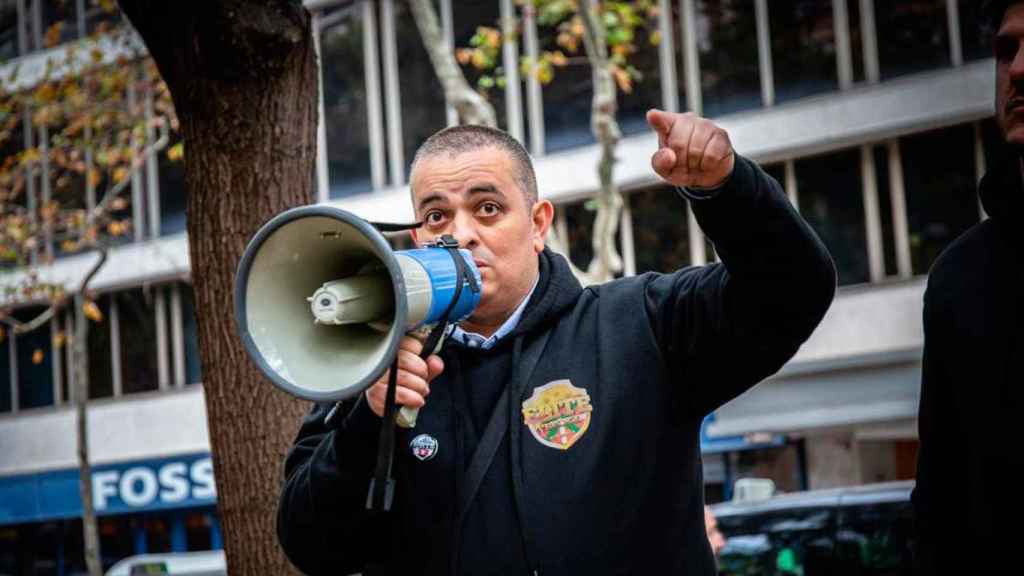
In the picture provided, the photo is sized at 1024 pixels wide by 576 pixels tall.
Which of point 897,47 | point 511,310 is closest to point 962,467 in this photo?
point 511,310

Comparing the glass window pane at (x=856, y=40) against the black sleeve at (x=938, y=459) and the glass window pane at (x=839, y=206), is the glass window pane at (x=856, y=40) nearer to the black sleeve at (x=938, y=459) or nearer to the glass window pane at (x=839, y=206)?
the glass window pane at (x=839, y=206)

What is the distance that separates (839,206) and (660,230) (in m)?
2.27

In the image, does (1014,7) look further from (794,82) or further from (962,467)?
(794,82)

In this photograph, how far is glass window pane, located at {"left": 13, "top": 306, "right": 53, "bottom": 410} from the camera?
75.7 feet

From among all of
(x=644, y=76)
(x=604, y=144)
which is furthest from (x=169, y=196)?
(x=604, y=144)

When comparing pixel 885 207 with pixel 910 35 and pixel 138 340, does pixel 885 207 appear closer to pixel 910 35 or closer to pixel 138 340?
pixel 910 35

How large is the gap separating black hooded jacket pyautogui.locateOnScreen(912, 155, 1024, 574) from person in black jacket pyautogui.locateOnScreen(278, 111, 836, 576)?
39 centimetres

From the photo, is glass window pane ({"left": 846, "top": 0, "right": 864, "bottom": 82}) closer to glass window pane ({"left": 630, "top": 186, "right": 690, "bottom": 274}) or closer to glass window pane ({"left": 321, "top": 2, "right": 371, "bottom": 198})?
glass window pane ({"left": 630, "top": 186, "right": 690, "bottom": 274})

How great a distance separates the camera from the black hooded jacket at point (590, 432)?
274cm

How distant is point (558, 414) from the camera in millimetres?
2918

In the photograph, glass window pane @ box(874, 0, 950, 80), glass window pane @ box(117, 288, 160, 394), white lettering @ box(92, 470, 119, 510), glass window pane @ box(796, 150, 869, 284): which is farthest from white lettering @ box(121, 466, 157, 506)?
glass window pane @ box(874, 0, 950, 80)

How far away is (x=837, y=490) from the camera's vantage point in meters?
6.83

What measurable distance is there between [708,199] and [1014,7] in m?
0.64

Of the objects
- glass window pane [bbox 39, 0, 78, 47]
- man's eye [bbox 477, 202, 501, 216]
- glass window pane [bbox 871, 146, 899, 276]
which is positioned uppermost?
glass window pane [bbox 39, 0, 78, 47]
